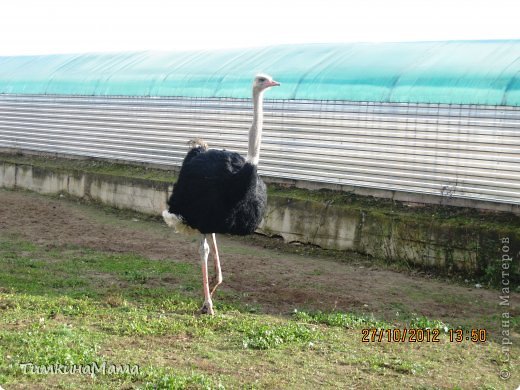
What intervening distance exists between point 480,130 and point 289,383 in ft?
20.2

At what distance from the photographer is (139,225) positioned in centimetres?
1441

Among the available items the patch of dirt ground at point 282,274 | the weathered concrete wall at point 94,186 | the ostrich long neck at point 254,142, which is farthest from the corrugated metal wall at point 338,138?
the ostrich long neck at point 254,142

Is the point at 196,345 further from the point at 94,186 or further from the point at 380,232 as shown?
the point at 94,186

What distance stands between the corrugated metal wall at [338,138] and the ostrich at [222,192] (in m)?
3.81

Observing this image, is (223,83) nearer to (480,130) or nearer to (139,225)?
(139,225)

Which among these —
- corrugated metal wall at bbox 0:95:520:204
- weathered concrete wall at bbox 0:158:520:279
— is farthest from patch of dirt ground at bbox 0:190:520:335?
corrugated metal wall at bbox 0:95:520:204

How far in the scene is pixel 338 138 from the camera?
13.1m

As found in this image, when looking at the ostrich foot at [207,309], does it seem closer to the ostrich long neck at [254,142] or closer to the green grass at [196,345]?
the green grass at [196,345]

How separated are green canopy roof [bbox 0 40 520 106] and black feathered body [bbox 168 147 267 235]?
4.37 metres

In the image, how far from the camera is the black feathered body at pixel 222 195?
8.47m

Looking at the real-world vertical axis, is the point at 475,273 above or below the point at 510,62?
below

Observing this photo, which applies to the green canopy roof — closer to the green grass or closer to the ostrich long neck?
the ostrich long neck

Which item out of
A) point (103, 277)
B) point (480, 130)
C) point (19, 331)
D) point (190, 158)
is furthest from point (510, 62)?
point (19, 331)

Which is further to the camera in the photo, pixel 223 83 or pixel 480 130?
pixel 223 83
